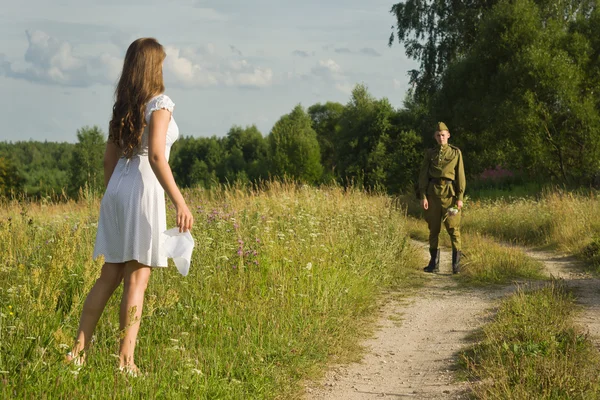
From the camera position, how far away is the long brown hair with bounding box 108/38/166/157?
14.6 feet

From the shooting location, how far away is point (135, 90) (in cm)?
448

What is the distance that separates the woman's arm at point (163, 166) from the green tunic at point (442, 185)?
7258 mm

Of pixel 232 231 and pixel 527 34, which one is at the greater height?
pixel 527 34

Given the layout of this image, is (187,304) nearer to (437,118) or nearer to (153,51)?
(153,51)

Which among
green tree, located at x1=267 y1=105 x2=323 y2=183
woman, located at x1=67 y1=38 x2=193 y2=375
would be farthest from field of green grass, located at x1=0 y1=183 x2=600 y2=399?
green tree, located at x1=267 y1=105 x2=323 y2=183

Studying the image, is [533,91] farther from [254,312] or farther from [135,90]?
[135,90]

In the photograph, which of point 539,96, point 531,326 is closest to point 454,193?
point 531,326

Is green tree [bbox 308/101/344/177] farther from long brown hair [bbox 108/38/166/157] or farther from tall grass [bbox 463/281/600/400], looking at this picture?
long brown hair [bbox 108/38/166/157]

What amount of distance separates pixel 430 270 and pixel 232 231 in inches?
161

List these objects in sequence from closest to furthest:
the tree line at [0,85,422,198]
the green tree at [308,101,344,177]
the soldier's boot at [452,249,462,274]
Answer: the soldier's boot at [452,249,462,274] < the tree line at [0,85,422,198] < the green tree at [308,101,344,177]

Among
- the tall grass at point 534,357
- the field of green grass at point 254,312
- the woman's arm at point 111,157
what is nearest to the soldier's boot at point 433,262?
the field of green grass at point 254,312

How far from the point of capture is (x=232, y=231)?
8.41m

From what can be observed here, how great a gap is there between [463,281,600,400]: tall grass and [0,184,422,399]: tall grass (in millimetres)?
1306

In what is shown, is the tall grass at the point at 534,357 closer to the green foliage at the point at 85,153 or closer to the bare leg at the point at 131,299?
the bare leg at the point at 131,299
